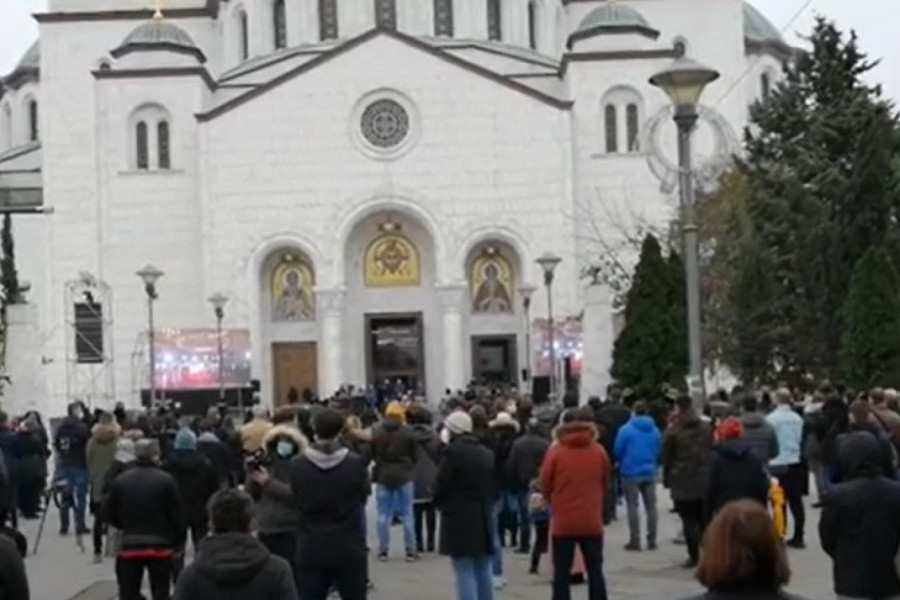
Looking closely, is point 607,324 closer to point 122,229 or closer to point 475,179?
point 475,179

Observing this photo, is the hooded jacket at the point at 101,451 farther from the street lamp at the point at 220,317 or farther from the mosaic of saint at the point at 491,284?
the mosaic of saint at the point at 491,284

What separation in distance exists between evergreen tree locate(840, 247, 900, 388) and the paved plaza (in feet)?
28.3

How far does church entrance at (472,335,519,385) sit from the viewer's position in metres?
57.3

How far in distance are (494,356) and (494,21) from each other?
11786mm

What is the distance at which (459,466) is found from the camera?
14.0m

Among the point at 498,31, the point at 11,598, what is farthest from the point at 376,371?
the point at 11,598

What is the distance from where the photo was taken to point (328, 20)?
6197 cm

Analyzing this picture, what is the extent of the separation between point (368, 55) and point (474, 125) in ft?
12.3

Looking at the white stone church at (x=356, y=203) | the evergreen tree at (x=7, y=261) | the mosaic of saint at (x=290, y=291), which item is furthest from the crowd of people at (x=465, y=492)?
the evergreen tree at (x=7, y=261)

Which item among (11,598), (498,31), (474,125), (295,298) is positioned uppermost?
(498,31)

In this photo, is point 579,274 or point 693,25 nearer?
point 579,274

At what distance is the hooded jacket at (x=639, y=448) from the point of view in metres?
19.1

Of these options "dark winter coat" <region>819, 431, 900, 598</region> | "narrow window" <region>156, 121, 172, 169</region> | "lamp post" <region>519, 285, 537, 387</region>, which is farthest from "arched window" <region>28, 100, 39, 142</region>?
"dark winter coat" <region>819, 431, 900, 598</region>

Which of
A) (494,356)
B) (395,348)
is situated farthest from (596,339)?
(395,348)
